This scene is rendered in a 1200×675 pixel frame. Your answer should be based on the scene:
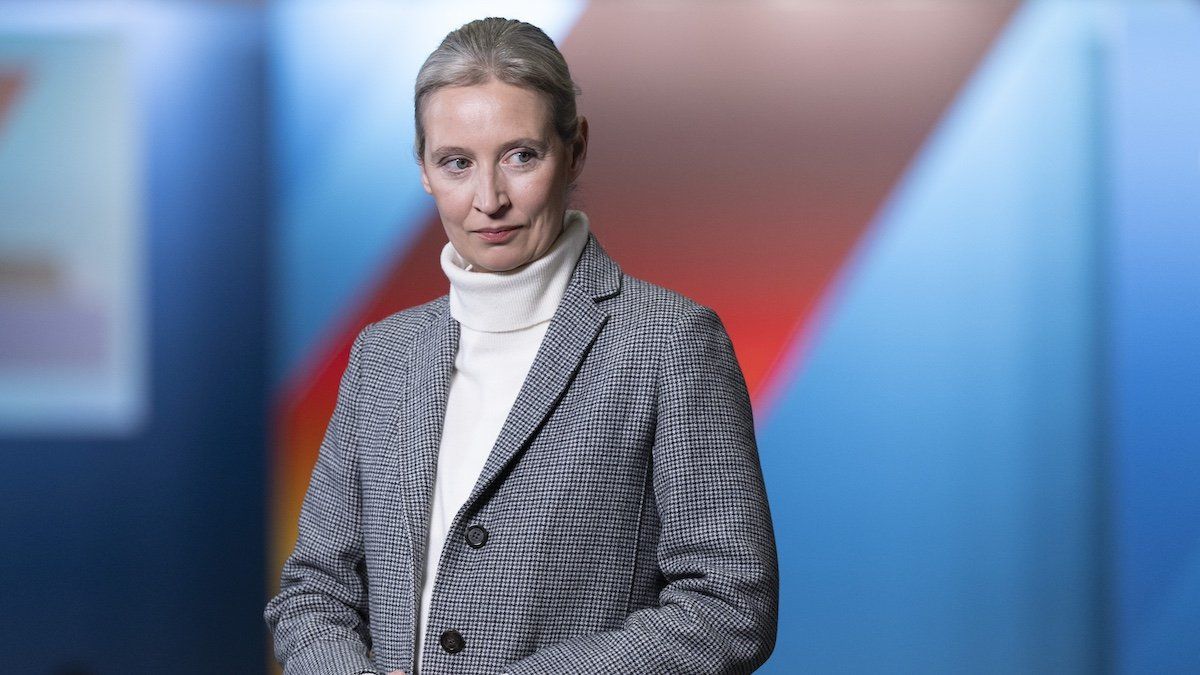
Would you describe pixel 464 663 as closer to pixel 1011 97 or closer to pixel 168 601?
pixel 168 601

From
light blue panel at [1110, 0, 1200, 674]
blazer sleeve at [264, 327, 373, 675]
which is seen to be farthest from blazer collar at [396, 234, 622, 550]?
light blue panel at [1110, 0, 1200, 674]

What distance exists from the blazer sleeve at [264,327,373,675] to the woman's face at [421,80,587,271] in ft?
0.97

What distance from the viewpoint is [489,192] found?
4.94ft

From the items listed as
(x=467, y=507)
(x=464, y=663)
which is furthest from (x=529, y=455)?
(x=464, y=663)

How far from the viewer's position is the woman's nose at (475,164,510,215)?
1507 mm

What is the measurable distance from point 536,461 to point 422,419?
16 centimetres

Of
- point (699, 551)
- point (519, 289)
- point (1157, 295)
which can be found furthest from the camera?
point (1157, 295)

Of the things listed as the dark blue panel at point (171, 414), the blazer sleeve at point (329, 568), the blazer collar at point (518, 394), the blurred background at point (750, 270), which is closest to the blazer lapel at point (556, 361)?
the blazer collar at point (518, 394)

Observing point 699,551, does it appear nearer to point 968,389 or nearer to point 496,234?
point 496,234

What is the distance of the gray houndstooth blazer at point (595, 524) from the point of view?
4.72 ft

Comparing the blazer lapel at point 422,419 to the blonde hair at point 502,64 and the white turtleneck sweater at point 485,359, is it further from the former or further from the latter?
the blonde hair at point 502,64

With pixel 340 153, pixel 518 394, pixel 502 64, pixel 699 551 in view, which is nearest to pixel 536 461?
pixel 518 394

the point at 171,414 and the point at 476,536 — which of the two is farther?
the point at 171,414

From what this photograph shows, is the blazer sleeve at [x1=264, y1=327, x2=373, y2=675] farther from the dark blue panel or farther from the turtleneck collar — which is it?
the dark blue panel
